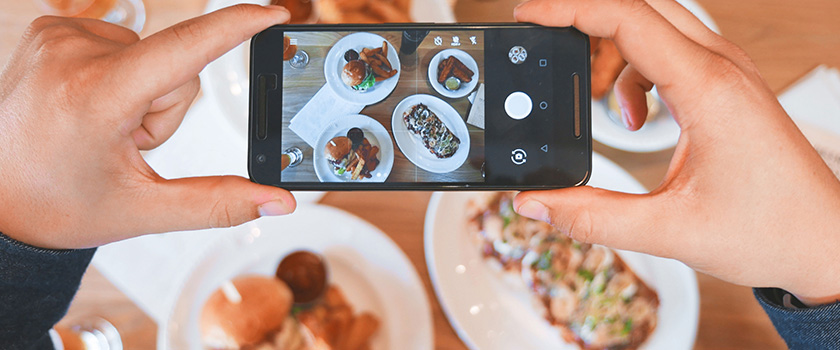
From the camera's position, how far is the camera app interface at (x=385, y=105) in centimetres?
49

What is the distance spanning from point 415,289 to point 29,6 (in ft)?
2.32

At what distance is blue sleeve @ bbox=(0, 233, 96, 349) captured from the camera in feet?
1.59

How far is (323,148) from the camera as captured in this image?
493 millimetres

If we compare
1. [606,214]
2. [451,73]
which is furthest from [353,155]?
[606,214]

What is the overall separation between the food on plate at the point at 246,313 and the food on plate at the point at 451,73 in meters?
0.38

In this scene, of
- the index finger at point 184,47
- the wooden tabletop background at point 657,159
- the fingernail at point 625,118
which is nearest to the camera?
the index finger at point 184,47

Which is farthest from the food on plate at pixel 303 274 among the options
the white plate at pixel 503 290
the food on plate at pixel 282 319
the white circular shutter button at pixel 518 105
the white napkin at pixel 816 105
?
the white napkin at pixel 816 105

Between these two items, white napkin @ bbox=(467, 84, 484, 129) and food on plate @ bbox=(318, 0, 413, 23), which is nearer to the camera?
white napkin @ bbox=(467, 84, 484, 129)

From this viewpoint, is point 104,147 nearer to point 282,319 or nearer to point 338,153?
point 338,153

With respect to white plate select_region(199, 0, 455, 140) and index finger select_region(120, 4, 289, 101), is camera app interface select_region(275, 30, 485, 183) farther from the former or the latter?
white plate select_region(199, 0, 455, 140)

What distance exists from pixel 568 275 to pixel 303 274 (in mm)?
386

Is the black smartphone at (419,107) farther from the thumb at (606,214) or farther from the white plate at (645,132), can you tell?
the white plate at (645,132)

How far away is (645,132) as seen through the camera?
679 mm

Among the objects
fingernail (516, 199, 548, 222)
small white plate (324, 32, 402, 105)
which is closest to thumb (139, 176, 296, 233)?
small white plate (324, 32, 402, 105)
